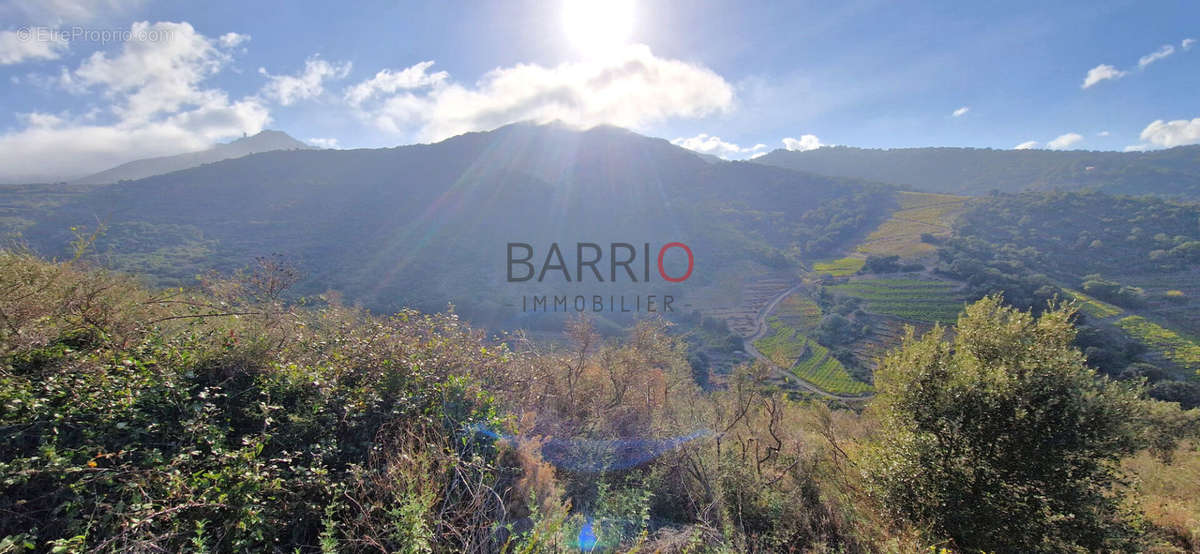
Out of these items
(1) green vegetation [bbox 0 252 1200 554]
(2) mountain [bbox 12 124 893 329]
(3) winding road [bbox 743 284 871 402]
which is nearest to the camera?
(1) green vegetation [bbox 0 252 1200 554]

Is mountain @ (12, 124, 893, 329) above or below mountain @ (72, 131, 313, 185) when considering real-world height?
below

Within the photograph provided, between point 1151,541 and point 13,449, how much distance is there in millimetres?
11200

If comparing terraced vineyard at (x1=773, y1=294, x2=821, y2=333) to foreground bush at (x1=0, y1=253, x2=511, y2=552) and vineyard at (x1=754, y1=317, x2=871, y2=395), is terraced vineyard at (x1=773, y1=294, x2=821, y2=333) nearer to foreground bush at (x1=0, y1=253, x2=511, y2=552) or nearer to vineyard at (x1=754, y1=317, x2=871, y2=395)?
vineyard at (x1=754, y1=317, x2=871, y2=395)

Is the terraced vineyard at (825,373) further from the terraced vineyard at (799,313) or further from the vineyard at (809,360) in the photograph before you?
the terraced vineyard at (799,313)

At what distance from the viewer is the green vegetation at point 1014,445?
460 cm

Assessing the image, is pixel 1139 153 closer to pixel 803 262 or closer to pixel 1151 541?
pixel 803 262

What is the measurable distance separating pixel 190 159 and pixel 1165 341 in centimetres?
17223

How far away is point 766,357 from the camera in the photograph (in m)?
34.4

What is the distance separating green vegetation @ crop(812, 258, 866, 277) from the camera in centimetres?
5279

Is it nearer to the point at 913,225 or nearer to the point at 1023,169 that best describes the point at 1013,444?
the point at 913,225

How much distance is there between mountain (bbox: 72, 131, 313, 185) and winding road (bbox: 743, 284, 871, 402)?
10442 centimetres

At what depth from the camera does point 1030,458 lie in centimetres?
479

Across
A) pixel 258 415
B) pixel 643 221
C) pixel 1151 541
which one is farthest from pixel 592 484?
pixel 643 221

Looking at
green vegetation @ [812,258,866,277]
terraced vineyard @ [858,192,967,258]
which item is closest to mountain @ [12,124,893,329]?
terraced vineyard @ [858,192,967,258]
